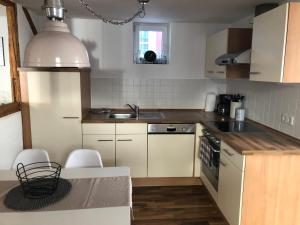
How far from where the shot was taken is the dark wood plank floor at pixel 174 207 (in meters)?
2.55

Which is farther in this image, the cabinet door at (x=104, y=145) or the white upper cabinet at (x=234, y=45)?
the cabinet door at (x=104, y=145)

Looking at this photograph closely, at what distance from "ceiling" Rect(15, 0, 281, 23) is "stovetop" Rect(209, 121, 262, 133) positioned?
1281mm

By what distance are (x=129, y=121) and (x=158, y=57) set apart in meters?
1.16

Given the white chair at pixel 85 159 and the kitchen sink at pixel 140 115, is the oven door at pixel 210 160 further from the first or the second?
the white chair at pixel 85 159

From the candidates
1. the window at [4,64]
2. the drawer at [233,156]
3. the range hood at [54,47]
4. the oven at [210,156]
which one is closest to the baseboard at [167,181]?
the oven at [210,156]

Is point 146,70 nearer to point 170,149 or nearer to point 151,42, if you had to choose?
point 151,42

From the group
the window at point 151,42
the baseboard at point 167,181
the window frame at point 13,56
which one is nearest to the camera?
the window frame at point 13,56

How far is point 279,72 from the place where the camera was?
196 centimetres

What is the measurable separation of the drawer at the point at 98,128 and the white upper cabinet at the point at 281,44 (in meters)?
1.75

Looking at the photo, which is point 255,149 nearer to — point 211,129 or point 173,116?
point 211,129

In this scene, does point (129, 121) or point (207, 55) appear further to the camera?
point (207, 55)

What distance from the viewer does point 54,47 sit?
4.23 ft

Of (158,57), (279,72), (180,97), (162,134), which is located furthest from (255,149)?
(158,57)

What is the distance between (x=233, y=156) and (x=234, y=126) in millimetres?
764
